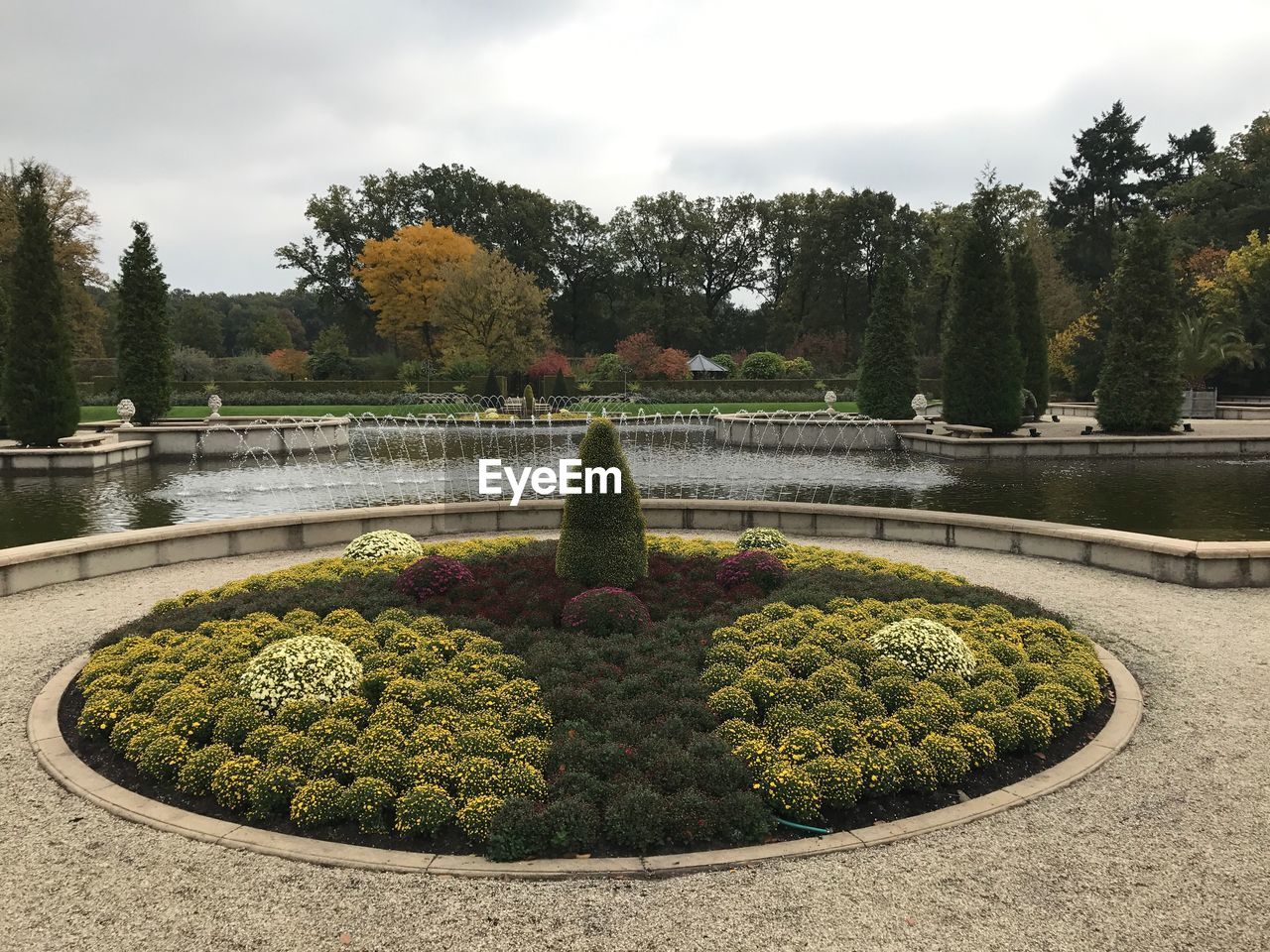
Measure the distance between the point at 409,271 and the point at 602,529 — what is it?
178ft

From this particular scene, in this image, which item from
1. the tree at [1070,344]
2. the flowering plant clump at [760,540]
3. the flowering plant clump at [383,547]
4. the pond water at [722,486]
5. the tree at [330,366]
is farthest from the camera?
the tree at [330,366]

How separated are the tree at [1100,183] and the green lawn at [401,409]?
28345mm

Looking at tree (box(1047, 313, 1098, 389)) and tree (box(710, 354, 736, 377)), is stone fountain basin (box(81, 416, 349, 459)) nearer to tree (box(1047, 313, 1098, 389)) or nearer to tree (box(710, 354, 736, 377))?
tree (box(710, 354, 736, 377))

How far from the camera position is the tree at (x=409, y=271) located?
5712cm

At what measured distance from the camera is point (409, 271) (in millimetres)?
57406

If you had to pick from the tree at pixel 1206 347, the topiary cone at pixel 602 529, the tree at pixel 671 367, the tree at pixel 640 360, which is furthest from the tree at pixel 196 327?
the topiary cone at pixel 602 529

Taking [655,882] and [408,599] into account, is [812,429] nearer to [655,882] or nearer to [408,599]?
[408,599]

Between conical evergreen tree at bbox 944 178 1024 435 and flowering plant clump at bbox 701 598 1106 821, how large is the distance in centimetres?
1835

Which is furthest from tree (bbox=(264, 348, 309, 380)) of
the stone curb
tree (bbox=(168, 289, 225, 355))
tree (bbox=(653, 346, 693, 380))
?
the stone curb

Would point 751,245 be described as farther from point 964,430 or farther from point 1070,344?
point 964,430

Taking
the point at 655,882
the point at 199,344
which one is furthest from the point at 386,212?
the point at 655,882

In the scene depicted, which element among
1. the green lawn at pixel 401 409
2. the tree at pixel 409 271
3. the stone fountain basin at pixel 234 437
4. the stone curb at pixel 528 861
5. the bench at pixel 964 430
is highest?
the tree at pixel 409 271

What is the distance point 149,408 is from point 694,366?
3574 cm

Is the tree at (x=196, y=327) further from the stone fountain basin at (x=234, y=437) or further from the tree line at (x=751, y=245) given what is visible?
the stone fountain basin at (x=234, y=437)
